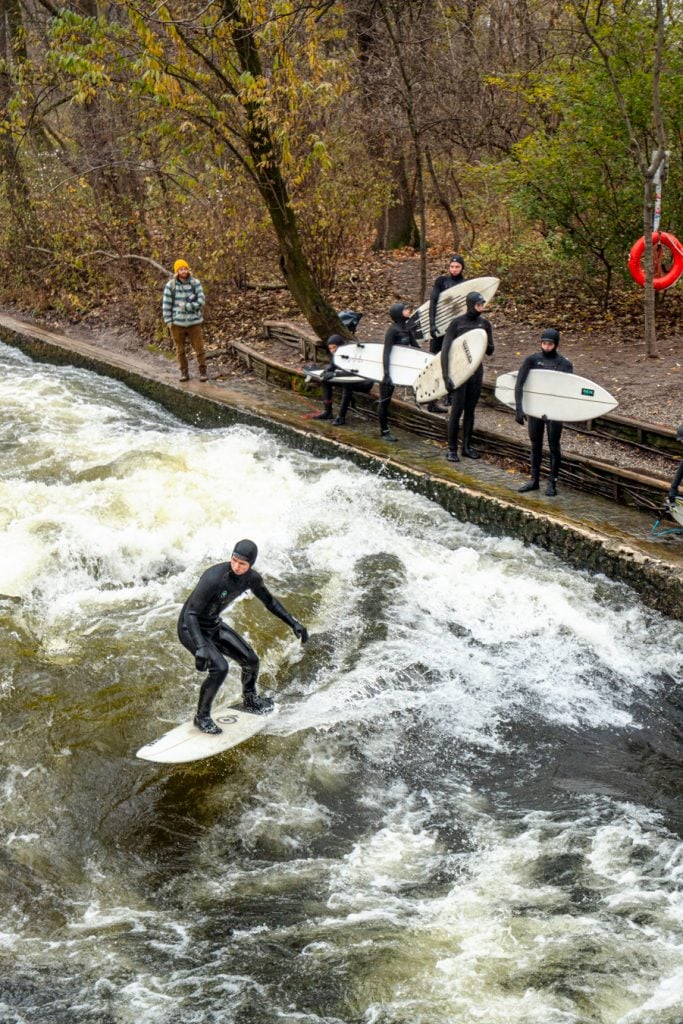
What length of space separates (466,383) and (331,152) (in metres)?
8.22

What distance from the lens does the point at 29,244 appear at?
68.9 ft

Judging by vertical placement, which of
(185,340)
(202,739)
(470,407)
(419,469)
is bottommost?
(202,739)

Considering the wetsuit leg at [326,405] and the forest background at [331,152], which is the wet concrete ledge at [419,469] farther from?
the forest background at [331,152]

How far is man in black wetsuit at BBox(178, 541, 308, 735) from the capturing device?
669 cm

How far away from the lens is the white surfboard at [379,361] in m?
12.3

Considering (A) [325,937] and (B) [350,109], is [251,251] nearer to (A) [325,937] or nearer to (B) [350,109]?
(B) [350,109]

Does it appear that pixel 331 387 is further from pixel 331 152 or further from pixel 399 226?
pixel 399 226

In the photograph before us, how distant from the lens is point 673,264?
1335 centimetres

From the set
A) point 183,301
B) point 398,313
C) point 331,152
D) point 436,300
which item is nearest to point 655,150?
point 436,300

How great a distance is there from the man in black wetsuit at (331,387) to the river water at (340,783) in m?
2.13

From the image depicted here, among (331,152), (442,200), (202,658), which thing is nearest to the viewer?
(202,658)

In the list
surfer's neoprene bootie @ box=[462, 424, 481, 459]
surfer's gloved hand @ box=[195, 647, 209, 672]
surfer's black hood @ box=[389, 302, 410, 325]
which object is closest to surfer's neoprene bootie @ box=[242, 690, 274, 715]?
surfer's gloved hand @ box=[195, 647, 209, 672]

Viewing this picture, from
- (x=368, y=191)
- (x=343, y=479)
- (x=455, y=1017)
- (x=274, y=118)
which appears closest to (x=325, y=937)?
(x=455, y=1017)

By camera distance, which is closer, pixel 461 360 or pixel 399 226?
pixel 461 360
